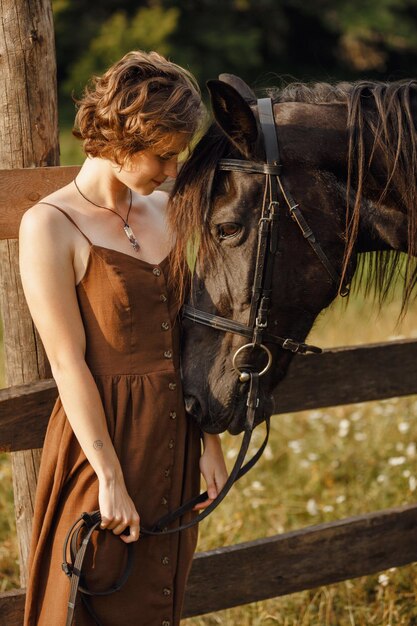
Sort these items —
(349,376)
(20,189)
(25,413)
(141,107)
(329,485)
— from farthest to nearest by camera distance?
(329,485)
(349,376)
(25,413)
(20,189)
(141,107)

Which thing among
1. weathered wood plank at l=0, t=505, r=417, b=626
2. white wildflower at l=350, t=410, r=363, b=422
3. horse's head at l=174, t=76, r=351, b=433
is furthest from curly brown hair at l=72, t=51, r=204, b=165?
white wildflower at l=350, t=410, r=363, b=422

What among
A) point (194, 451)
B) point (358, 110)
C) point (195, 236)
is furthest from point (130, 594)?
point (358, 110)

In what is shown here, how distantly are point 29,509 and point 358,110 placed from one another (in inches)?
63.9

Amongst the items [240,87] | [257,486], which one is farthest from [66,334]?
[257,486]

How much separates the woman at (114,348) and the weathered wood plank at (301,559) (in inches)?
26.2

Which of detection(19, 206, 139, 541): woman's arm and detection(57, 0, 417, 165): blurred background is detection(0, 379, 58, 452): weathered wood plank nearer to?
detection(19, 206, 139, 541): woman's arm

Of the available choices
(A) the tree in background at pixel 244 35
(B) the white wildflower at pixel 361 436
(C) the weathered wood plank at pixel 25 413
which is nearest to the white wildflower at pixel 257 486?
(B) the white wildflower at pixel 361 436

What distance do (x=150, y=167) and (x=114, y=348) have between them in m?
0.49

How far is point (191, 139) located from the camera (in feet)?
6.61

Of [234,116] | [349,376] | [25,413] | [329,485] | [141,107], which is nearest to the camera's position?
[141,107]

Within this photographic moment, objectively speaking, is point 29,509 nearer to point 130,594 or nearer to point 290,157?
point 130,594

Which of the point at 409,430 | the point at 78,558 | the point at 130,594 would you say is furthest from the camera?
the point at 409,430

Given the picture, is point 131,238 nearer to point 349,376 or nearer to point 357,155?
point 357,155

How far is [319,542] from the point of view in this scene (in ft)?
9.74
